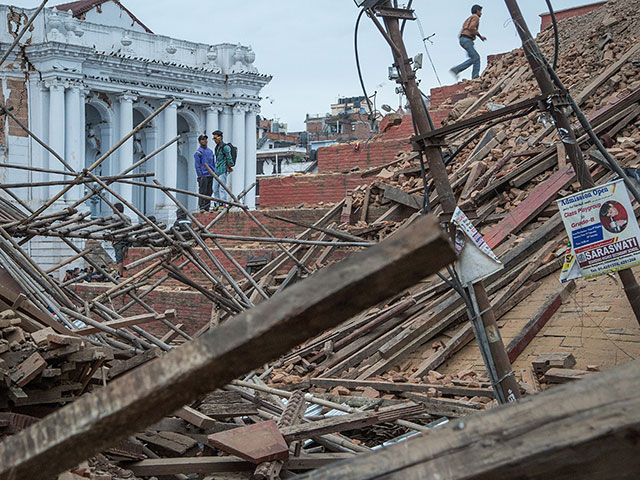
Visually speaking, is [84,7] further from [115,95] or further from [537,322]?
[537,322]

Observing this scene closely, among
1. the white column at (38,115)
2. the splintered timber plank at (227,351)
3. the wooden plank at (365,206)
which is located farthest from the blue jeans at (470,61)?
the splintered timber plank at (227,351)

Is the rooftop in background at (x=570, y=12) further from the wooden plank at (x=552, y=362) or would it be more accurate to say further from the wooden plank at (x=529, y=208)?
the wooden plank at (x=552, y=362)

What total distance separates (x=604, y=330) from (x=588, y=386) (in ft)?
22.9

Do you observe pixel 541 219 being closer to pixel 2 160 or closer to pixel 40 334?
pixel 40 334

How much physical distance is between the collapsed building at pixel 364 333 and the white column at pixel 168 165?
55.9 ft

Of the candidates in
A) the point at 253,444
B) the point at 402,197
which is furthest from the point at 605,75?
the point at 253,444

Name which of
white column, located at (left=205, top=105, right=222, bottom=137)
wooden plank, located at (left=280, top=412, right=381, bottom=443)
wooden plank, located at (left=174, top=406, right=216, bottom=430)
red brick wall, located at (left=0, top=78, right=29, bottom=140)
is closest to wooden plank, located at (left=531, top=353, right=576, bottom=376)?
wooden plank, located at (left=280, top=412, right=381, bottom=443)

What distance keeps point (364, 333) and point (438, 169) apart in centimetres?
423

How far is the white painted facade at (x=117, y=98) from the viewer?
31.2m

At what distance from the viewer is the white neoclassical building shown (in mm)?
31266

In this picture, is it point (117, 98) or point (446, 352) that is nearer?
point (446, 352)

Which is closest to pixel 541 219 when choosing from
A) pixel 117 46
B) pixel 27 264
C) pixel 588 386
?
pixel 27 264

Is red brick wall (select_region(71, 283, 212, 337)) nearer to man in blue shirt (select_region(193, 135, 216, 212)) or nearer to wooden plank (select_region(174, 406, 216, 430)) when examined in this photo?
man in blue shirt (select_region(193, 135, 216, 212))

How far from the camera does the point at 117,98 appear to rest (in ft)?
114
